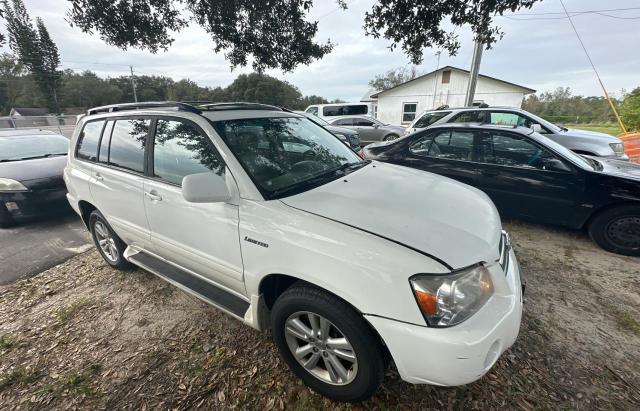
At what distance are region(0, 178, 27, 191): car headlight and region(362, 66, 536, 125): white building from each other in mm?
24860

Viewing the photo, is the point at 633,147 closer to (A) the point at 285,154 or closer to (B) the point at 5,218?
(A) the point at 285,154

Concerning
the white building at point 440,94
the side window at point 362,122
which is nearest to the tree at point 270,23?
the side window at point 362,122

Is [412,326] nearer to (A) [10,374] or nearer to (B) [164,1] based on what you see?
(A) [10,374]

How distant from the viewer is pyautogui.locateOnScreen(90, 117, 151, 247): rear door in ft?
8.41

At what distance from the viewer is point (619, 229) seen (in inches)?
134

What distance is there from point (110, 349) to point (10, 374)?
0.63 metres

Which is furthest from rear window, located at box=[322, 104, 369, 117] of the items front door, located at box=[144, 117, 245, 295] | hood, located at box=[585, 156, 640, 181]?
front door, located at box=[144, 117, 245, 295]

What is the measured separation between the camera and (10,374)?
2141 millimetres

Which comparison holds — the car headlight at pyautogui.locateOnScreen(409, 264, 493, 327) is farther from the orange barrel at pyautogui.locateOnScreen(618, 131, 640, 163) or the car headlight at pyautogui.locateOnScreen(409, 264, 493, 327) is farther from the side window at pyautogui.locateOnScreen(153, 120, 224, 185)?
the orange barrel at pyautogui.locateOnScreen(618, 131, 640, 163)

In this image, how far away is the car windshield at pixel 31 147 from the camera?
16.9ft

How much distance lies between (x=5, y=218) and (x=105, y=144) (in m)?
3.30

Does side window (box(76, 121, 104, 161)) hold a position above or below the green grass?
above

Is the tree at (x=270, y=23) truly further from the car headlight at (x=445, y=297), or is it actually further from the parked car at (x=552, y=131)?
the car headlight at (x=445, y=297)

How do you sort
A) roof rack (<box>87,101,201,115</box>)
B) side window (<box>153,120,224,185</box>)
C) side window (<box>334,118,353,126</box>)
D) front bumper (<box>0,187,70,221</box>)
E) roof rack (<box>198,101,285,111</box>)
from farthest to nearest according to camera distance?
side window (<box>334,118,353,126</box>) < front bumper (<box>0,187,70,221</box>) < roof rack (<box>198,101,285,111</box>) < roof rack (<box>87,101,201,115</box>) < side window (<box>153,120,224,185</box>)
